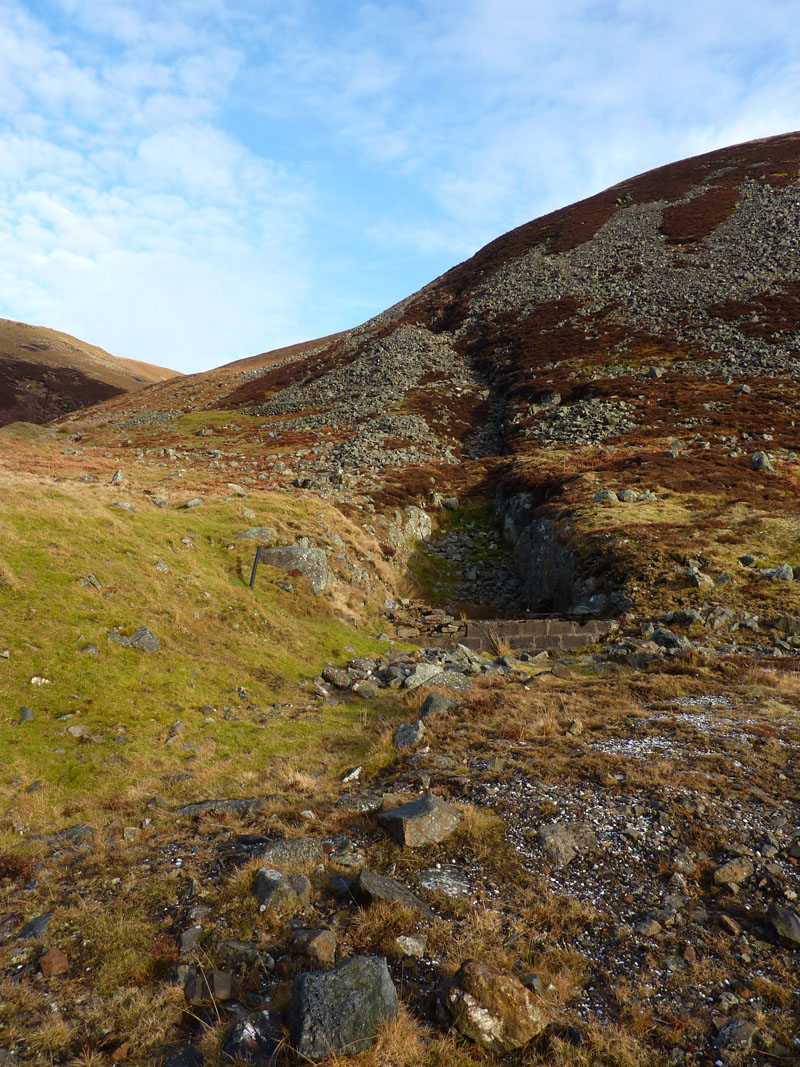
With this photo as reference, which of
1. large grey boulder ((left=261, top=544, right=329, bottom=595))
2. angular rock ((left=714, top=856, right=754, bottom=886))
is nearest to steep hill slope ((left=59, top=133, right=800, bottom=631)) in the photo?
large grey boulder ((left=261, top=544, right=329, bottom=595))

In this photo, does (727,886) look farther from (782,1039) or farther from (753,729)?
(753,729)

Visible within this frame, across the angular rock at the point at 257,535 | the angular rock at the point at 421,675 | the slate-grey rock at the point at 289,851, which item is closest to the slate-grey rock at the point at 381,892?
the slate-grey rock at the point at 289,851

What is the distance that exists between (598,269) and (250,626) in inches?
2795

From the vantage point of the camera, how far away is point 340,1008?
16.1ft

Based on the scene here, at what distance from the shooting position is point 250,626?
18547 millimetres

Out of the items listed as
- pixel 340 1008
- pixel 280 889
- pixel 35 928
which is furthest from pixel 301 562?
pixel 340 1008

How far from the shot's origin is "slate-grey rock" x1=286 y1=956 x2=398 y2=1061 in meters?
4.71

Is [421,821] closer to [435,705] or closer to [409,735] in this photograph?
[409,735]

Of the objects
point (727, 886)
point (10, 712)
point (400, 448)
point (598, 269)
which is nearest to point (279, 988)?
point (727, 886)

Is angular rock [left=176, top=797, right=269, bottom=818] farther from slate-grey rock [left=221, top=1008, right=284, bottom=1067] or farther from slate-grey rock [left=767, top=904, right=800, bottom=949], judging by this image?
slate-grey rock [left=767, top=904, right=800, bottom=949]

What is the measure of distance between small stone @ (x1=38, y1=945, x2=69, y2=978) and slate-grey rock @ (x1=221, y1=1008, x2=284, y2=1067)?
2.11 metres

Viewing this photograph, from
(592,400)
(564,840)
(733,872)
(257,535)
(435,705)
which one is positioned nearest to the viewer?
(733,872)

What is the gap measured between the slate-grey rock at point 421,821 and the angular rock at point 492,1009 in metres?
2.58

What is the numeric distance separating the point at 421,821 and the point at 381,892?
154 cm
